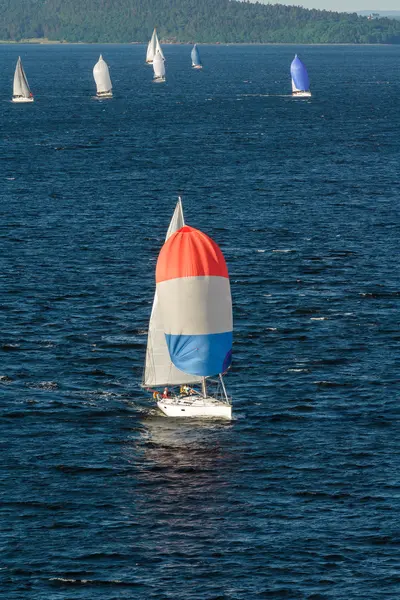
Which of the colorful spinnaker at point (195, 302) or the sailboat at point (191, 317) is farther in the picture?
the sailboat at point (191, 317)

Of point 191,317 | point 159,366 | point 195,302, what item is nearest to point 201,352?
point 191,317

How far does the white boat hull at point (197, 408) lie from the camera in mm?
74750

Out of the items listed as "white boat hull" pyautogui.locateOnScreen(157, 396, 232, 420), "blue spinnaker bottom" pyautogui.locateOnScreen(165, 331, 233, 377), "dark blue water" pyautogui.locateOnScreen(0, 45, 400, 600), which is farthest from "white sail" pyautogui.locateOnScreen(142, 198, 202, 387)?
"white boat hull" pyautogui.locateOnScreen(157, 396, 232, 420)

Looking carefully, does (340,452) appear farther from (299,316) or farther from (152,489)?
(299,316)

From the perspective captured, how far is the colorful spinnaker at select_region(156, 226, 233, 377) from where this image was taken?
2904 inches

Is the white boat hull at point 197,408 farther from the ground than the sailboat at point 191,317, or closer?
closer

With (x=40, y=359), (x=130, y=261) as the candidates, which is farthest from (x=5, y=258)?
(x=40, y=359)

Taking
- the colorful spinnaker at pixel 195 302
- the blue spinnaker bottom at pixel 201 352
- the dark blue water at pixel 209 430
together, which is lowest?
the dark blue water at pixel 209 430

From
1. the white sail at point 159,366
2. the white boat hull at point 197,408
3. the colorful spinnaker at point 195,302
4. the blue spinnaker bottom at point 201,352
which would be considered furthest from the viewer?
the white sail at point 159,366

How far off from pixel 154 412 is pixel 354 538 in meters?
19.9

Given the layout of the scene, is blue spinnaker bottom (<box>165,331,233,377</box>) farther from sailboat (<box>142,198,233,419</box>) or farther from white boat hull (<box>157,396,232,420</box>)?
white boat hull (<box>157,396,232,420</box>)

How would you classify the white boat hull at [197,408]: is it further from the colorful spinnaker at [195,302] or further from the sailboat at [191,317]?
the colorful spinnaker at [195,302]

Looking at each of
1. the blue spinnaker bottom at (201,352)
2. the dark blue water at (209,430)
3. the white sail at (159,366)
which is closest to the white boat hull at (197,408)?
the dark blue water at (209,430)

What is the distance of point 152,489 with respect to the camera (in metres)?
65.6
